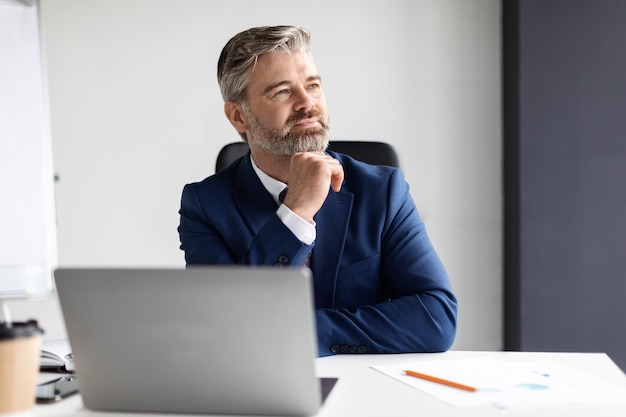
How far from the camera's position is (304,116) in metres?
1.94

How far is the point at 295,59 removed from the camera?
1953 millimetres

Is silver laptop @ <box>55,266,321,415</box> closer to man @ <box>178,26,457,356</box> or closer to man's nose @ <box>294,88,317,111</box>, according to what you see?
man @ <box>178,26,457,356</box>

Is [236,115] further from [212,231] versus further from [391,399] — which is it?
[391,399]

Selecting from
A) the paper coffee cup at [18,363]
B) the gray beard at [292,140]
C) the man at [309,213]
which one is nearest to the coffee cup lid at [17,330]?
the paper coffee cup at [18,363]

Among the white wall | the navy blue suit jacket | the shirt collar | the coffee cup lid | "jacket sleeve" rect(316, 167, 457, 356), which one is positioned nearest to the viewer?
the coffee cup lid

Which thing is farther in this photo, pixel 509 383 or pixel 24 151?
pixel 509 383

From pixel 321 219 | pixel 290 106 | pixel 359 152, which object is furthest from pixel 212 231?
pixel 359 152

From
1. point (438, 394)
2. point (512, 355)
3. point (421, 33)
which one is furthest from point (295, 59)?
point (421, 33)

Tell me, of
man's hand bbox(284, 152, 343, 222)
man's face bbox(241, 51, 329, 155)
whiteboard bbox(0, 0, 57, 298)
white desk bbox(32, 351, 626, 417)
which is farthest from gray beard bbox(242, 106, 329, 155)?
whiteboard bbox(0, 0, 57, 298)

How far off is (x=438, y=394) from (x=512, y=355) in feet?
1.01

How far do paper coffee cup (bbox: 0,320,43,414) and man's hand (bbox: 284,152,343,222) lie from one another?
766 mm

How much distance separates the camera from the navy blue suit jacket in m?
1.63

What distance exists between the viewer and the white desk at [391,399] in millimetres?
1056

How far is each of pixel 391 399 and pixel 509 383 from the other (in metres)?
0.18
